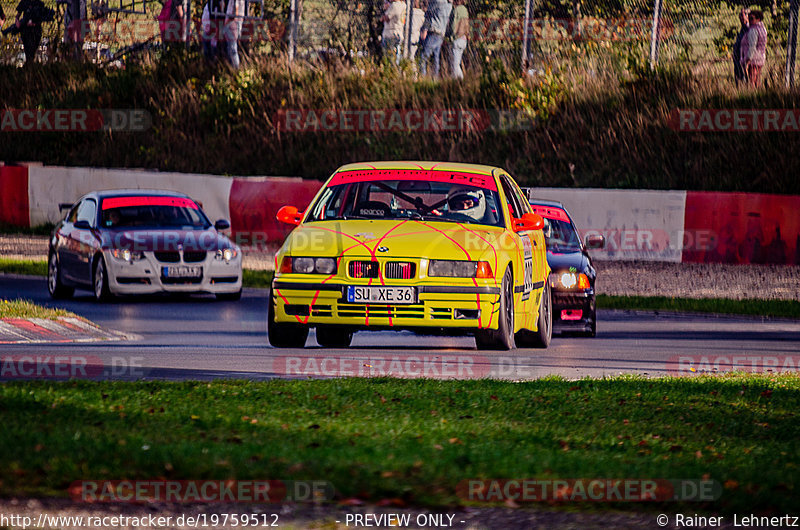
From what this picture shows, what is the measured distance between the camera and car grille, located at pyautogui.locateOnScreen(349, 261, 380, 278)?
11.5 meters

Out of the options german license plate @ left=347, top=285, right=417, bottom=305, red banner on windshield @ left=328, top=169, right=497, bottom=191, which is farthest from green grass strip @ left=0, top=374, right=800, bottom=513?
red banner on windshield @ left=328, top=169, right=497, bottom=191

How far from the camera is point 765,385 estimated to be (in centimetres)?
1134

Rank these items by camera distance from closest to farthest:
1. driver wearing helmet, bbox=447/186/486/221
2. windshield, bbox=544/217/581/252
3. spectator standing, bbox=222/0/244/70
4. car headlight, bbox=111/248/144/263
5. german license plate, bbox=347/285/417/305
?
1. german license plate, bbox=347/285/417/305
2. driver wearing helmet, bbox=447/186/486/221
3. windshield, bbox=544/217/581/252
4. car headlight, bbox=111/248/144/263
5. spectator standing, bbox=222/0/244/70

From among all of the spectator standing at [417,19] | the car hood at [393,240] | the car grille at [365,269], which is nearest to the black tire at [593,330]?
the car hood at [393,240]

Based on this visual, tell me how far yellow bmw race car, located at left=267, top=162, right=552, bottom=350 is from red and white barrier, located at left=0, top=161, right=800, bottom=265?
10543 millimetres

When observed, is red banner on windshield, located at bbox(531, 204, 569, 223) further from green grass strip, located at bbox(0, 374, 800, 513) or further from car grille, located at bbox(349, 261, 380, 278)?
green grass strip, located at bbox(0, 374, 800, 513)

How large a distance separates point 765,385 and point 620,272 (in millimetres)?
11495

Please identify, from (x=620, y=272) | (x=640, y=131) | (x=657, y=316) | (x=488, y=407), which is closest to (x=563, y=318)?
(x=657, y=316)

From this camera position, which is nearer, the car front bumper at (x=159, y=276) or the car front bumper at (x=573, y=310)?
the car front bumper at (x=573, y=310)

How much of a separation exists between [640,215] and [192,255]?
28.3 feet

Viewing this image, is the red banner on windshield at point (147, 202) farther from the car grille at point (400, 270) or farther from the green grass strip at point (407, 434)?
the green grass strip at point (407, 434)

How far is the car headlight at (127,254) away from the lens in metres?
17.4

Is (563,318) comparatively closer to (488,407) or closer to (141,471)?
(488,407)

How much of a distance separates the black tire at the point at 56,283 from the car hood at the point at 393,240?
744 cm
